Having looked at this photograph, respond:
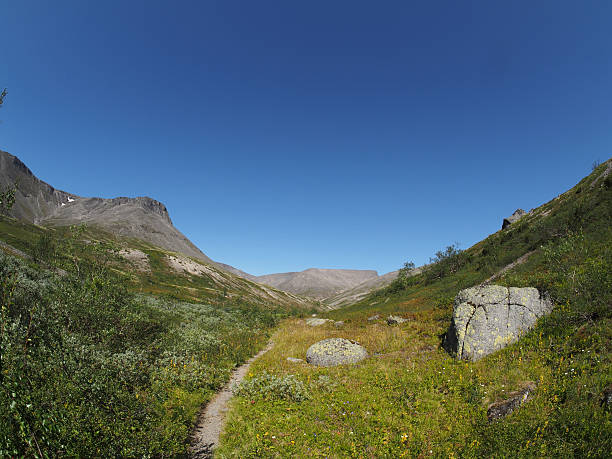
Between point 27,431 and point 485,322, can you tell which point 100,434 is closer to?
point 27,431

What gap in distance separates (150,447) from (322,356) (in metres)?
11.9

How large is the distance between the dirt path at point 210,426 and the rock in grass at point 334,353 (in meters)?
5.67

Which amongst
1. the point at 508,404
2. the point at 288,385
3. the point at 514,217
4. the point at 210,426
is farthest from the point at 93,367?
the point at 514,217

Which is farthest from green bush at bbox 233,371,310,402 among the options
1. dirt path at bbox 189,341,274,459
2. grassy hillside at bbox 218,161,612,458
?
dirt path at bbox 189,341,274,459

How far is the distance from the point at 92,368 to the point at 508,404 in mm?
13734

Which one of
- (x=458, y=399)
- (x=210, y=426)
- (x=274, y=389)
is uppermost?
(x=458, y=399)

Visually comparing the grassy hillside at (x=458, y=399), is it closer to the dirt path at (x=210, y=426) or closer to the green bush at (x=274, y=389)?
the green bush at (x=274, y=389)

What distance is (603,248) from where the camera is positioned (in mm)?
16984

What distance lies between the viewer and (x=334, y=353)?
1725 cm

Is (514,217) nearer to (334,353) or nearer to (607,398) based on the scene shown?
(334,353)

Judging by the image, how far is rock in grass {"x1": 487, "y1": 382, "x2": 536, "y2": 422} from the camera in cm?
838

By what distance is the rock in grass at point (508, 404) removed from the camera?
8383mm

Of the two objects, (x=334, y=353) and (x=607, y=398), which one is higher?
(x=607, y=398)

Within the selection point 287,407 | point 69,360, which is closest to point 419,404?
point 287,407
